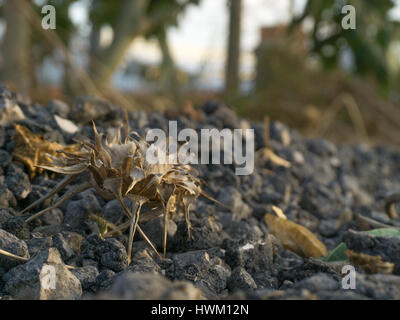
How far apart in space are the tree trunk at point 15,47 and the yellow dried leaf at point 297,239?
323cm

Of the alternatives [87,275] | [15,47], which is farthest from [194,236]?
[15,47]

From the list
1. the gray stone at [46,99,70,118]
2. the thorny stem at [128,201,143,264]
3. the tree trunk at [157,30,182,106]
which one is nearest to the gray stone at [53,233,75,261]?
the thorny stem at [128,201,143,264]

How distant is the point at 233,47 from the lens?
5.01 m

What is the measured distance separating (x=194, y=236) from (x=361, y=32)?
3.73m

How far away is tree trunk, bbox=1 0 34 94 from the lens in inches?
165

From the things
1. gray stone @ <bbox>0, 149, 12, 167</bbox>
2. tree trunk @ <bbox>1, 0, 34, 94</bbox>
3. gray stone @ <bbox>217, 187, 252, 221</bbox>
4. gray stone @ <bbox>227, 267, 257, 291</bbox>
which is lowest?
gray stone @ <bbox>227, 267, 257, 291</bbox>

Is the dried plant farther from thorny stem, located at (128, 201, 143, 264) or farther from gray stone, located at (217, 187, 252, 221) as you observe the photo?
gray stone, located at (217, 187, 252, 221)

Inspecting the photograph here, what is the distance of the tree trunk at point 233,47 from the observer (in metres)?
4.98

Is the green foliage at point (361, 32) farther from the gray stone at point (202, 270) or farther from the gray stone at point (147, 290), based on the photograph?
the gray stone at point (147, 290)

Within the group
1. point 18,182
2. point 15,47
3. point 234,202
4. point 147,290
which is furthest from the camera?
point 15,47

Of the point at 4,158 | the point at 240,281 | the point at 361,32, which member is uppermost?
the point at 361,32

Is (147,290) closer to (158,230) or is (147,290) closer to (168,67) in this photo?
(158,230)

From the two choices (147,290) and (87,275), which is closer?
(147,290)

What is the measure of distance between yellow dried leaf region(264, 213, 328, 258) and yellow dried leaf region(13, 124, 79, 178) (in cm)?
77
